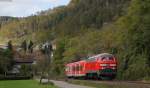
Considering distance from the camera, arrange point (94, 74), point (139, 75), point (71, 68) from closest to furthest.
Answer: point (139, 75)
point (94, 74)
point (71, 68)

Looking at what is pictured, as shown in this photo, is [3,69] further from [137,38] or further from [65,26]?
[137,38]

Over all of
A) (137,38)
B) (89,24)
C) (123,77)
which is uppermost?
(89,24)

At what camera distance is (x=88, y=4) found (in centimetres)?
18488

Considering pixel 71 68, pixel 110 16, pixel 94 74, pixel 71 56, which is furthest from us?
pixel 110 16

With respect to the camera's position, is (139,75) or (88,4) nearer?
(139,75)

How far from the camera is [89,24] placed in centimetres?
15938

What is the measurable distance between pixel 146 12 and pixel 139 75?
856 cm

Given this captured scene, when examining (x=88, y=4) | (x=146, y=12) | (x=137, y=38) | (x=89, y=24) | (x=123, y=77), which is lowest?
(x=123, y=77)

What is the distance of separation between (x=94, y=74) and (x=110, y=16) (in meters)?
102

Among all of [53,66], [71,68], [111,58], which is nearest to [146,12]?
[111,58]

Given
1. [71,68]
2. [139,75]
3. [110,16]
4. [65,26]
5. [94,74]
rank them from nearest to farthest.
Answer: [139,75] < [94,74] < [71,68] < [110,16] < [65,26]

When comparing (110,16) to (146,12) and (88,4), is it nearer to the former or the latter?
(88,4)

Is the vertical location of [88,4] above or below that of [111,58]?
above

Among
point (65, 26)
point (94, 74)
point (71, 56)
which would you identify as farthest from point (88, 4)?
point (94, 74)
